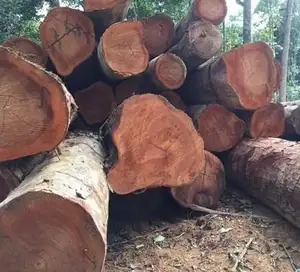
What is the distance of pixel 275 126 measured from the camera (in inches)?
140

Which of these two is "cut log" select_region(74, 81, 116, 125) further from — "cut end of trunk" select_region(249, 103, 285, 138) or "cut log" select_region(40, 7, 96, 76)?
"cut end of trunk" select_region(249, 103, 285, 138)

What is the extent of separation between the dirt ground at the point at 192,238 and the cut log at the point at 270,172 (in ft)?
0.38

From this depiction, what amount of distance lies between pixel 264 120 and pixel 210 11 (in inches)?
41.1

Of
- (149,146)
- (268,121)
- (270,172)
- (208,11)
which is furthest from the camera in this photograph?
(208,11)

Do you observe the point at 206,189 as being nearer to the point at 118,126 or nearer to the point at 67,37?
the point at 118,126

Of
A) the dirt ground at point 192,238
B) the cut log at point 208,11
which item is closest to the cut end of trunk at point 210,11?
the cut log at point 208,11

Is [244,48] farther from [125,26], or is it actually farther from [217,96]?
[125,26]

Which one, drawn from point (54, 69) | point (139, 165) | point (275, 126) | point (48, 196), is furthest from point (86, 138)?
point (275, 126)

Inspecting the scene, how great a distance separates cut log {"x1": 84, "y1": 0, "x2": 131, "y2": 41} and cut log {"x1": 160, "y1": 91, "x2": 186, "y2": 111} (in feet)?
2.37

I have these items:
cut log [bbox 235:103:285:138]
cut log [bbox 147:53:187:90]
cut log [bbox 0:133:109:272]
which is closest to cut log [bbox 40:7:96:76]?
cut log [bbox 147:53:187:90]

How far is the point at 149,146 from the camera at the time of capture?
8.46ft

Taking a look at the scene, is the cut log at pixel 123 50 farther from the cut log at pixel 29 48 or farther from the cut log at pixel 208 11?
the cut log at pixel 208 11

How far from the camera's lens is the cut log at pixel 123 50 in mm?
3014

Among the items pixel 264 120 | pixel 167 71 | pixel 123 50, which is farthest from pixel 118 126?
pixel 264 120
